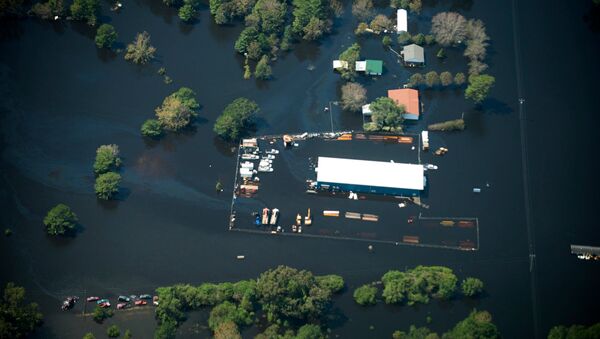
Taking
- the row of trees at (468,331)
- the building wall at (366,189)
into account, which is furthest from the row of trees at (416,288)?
the building wall at (366,189)

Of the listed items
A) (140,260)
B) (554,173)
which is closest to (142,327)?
(140,260)

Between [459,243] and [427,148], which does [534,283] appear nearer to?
[459,243]

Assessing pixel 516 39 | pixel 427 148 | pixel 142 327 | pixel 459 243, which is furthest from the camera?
pixel 516 39

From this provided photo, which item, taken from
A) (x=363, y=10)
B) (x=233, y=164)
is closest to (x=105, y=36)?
(x=233, y=164)

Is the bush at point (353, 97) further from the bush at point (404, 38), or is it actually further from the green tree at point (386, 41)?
the bush at point (404, 38)

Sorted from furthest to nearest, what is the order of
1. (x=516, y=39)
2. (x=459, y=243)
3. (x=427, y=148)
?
(x=516, y=39), (x=427, y=148), (x=459, y=243)

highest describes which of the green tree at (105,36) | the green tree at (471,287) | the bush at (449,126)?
the green tree at (105,36)
